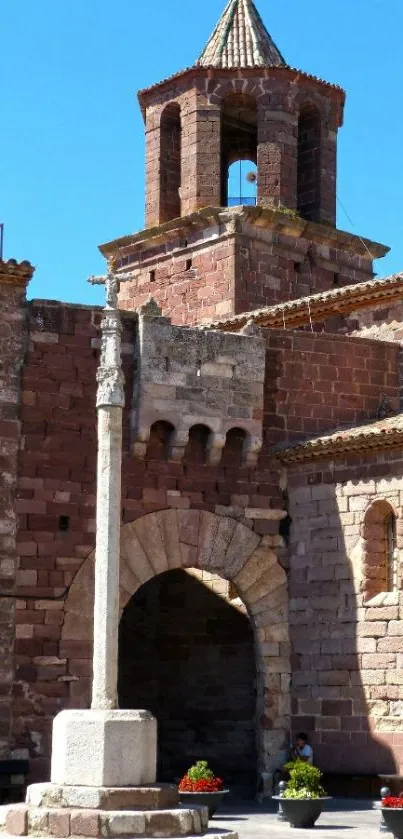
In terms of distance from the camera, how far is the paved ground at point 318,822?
16.7 meters

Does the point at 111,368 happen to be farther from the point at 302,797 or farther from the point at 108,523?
the point at 302,797

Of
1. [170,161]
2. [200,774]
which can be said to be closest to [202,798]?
[200,774]

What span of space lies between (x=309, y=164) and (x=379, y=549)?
30.7 feet

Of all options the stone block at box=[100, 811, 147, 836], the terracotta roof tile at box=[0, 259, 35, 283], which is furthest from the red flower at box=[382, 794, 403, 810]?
the terracotta roof tile at box=[0, 259, 35, 283]

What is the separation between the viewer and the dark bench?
18.6 metres

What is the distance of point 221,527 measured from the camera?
2109cm

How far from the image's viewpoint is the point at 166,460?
68.5 feet

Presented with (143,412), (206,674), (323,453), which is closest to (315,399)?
(323,453)

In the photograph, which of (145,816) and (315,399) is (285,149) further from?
(145,816)

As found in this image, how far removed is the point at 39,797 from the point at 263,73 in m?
15.7

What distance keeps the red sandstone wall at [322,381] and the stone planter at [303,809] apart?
5650 mm

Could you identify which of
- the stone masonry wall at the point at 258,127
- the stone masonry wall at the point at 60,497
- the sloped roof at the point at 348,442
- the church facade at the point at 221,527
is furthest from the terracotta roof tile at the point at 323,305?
the stone masonry wall at the point at 60,497

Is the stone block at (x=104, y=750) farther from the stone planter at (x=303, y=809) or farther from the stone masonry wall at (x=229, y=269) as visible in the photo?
the stone masonry wall at (x=229, y=269)

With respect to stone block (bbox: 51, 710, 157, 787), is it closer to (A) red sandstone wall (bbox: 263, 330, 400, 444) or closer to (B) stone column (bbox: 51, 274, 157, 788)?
(B) stone column (bbox: 51, 274, 157, 788)
